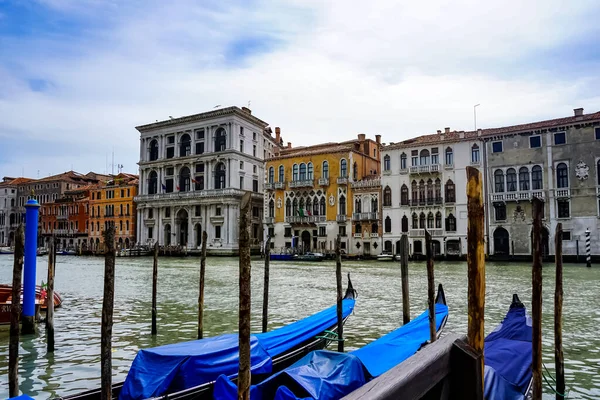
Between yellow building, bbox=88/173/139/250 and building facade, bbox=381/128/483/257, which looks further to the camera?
yellow building, bbox=88/173/139/250

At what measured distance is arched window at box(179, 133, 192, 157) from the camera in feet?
139

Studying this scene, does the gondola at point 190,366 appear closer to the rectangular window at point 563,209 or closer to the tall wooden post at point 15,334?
the tall wooden post at point 15,334

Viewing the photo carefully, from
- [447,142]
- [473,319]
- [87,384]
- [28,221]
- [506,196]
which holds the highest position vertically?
[447,142]

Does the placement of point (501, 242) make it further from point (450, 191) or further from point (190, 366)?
point (190, 366)

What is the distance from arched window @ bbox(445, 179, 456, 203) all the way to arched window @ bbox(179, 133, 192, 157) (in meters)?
22.9

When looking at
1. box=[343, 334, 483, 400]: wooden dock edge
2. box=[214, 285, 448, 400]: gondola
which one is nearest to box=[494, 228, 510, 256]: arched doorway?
box=[214, 285, 448, 400]: gondola

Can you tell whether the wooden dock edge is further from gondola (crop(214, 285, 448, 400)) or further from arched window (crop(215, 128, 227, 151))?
arched window (crop(215, 128, 227, 151))

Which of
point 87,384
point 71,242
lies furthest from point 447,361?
point 71,242

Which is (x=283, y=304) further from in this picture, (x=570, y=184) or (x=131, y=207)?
(x=131, y=207)

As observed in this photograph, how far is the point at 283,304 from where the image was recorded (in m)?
11.1

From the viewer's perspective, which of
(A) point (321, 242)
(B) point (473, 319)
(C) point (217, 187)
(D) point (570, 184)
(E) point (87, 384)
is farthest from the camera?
(C) point (217, 187)

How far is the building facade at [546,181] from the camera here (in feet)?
82.4

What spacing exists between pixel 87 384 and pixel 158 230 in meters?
38.6

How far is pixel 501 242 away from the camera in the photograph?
2750 cm
